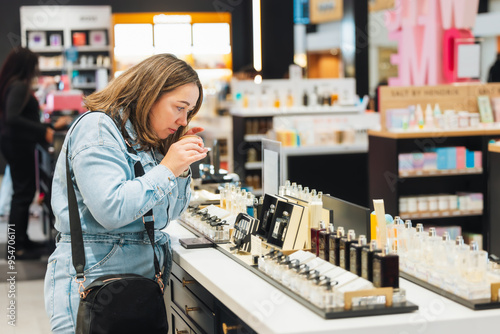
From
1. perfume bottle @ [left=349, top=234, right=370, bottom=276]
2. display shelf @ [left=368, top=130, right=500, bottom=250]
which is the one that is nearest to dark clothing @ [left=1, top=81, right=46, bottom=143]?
display shelf @ [left=368, top=130, right=500, bottom=250]

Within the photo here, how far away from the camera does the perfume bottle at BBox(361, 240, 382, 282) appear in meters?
2.08

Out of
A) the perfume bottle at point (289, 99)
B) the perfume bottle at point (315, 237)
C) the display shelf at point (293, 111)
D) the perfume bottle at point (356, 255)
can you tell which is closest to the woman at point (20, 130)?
the display shelf at point (293, 111)

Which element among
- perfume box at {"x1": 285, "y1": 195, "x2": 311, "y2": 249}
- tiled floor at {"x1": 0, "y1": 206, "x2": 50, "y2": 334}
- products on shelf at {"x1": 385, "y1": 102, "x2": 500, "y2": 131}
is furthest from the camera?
products on shelf at {"x1": 385, "y1": 102, "x2": 500, "y2": 131}

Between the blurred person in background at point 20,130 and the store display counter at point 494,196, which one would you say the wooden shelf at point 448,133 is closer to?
the store display counter at point 494,196

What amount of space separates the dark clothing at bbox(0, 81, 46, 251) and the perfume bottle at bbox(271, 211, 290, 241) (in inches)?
175

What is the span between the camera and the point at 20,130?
659cm

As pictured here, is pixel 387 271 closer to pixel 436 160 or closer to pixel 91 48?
pixel 436 160

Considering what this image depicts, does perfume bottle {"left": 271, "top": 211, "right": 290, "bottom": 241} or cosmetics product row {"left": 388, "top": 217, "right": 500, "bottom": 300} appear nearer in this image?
cosmetics product row {"left": 388, "top": 217, "right": 500, "bottom": 300}

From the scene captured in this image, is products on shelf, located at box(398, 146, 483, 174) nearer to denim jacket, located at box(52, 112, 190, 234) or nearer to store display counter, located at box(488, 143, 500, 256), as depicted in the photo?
store display counter, located at box(488, 143, 500, 256)

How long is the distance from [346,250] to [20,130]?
5.07 m

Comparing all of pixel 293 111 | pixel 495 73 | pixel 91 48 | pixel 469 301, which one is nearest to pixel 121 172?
pixel 469 301

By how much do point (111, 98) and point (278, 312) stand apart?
3.24 ft

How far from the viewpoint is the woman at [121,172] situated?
7.35ft

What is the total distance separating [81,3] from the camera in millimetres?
14922
